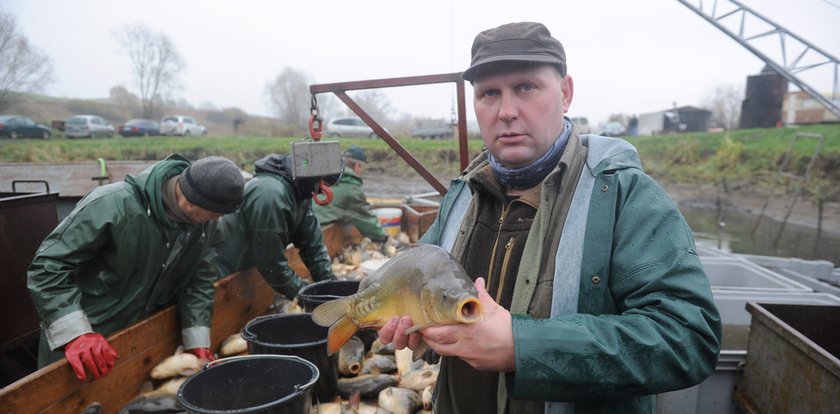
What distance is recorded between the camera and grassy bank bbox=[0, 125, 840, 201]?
23.8 meters

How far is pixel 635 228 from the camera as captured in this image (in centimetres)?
138

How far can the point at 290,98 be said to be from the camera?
4709 cm

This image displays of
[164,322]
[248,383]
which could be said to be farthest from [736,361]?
[164,322]

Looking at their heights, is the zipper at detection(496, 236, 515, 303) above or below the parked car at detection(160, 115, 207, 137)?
below

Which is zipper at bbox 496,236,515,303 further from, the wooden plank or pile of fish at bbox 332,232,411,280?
pile of fish at bbox 332,232,411,280

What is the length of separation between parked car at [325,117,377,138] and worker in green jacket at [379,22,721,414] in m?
32.3

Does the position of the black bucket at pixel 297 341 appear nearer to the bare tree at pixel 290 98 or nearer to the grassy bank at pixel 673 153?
the grassy bank at pixel 673 153

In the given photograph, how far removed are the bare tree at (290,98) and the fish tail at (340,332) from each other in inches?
1689

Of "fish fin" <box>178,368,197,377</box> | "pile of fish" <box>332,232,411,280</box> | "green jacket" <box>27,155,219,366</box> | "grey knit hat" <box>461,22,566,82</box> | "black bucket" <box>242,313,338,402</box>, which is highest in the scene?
"grey knit hat" <box>461,22,566,82</box>

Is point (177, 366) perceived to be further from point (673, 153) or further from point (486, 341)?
point (673, 153)

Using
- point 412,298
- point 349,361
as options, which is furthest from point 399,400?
point 412,298

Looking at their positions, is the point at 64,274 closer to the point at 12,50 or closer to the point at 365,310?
the point at 365,310

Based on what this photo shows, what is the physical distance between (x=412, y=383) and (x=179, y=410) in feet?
4.73

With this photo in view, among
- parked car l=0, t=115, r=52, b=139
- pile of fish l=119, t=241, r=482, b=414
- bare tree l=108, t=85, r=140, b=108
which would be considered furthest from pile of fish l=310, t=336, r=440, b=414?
bare tree l=108, t=85, r=140, b=108
